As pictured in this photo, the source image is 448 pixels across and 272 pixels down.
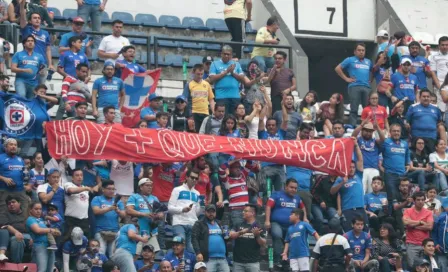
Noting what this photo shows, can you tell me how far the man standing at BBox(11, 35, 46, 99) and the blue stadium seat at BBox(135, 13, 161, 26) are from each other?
5.60m

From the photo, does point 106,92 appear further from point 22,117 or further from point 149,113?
point 22,117

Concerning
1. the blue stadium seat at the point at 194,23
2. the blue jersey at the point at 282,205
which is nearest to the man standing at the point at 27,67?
the blue jersey at the point at 282,205

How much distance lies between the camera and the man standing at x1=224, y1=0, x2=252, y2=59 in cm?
2902

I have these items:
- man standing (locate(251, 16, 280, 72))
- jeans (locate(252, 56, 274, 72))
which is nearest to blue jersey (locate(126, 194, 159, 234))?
jeans (locate(252, 56, 274, 72))

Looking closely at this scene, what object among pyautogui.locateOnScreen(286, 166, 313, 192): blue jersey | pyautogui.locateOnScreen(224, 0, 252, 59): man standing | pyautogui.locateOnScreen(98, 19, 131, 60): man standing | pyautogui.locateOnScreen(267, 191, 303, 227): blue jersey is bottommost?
pyautogui.locateOnScreen(267, 191, 303, 227): blue jersey

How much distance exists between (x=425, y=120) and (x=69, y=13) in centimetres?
744

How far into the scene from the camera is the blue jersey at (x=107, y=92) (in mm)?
25562

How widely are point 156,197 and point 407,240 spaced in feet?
13.8

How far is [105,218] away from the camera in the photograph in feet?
76.1

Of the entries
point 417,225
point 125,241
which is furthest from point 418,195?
point 125,241

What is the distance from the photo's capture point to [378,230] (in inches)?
1005

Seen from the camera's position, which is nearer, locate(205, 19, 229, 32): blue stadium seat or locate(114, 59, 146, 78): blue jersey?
locate(114, 59, 146, 78): blue jersey

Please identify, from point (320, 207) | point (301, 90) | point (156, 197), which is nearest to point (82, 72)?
point (156, 197)

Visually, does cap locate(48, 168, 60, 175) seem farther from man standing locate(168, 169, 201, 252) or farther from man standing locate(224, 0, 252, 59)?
man standing locate(224, 0, 252, 59)
